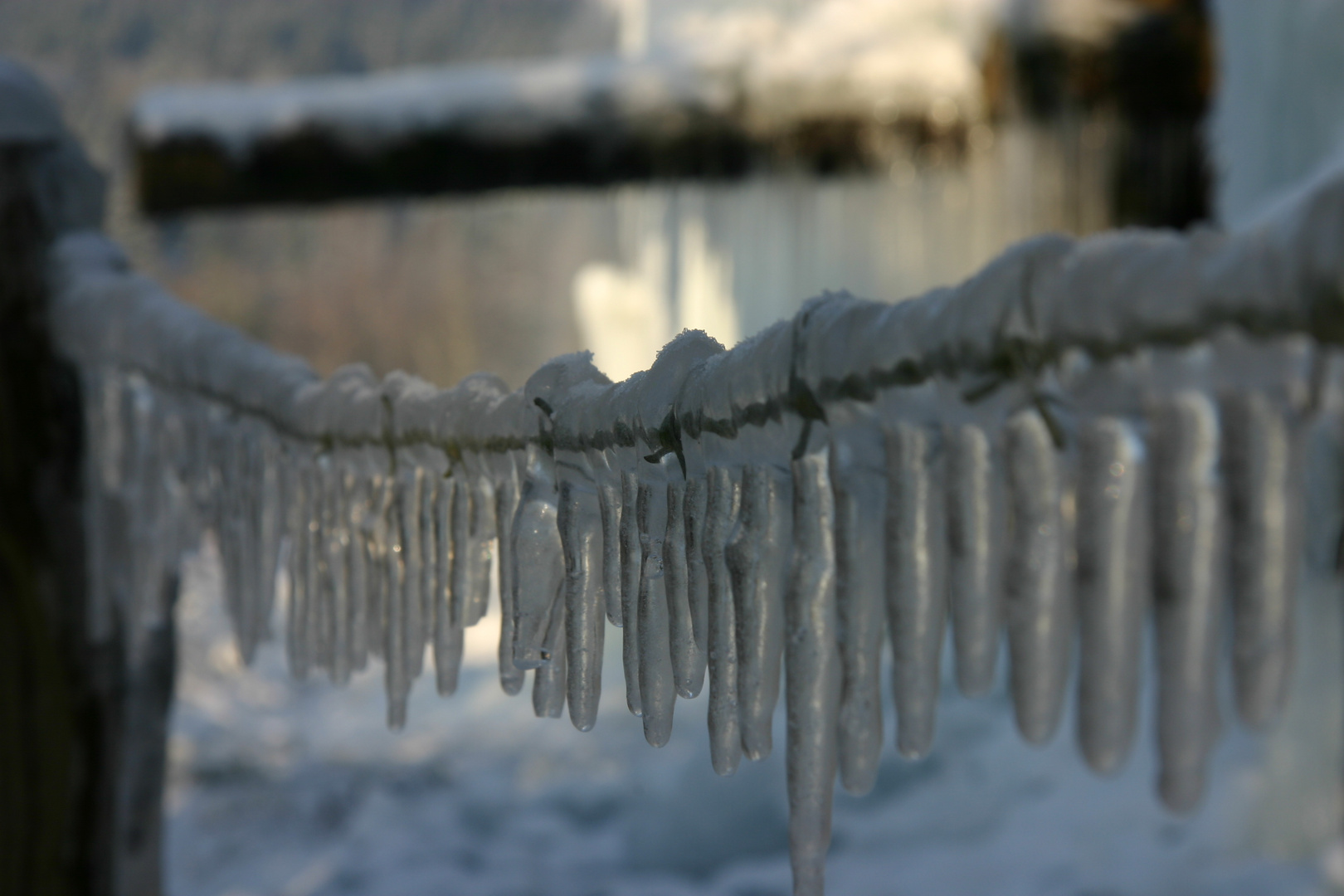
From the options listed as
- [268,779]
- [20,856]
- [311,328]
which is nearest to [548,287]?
[311,328]

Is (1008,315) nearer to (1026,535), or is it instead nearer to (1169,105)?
Answer: (1026,535)

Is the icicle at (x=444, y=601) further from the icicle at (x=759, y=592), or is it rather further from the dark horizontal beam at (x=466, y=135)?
the dark horizontal beam at (x=466, y=135)

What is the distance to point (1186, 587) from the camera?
21.4 inches

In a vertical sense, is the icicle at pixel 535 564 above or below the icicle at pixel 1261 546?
below

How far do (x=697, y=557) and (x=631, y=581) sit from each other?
0.13 m

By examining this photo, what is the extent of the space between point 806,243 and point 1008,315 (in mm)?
6166

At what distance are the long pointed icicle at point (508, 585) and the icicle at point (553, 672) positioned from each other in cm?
3

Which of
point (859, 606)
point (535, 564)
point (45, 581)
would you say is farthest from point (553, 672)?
point (45, 581)

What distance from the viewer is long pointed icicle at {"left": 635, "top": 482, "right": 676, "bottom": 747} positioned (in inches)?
36.4

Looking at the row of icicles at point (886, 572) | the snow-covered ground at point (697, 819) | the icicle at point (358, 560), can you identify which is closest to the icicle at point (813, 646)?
the row of icicles at point (886, 572)

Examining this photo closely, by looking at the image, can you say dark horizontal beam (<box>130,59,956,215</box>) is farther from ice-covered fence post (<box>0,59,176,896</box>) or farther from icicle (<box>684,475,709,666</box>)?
icicle (<box>684,475,709,666</box>)

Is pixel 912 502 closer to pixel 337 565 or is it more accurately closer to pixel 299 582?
pixel 337 565

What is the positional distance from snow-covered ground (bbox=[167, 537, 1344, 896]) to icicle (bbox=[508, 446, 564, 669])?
399cm

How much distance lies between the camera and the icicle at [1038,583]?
60 cm
